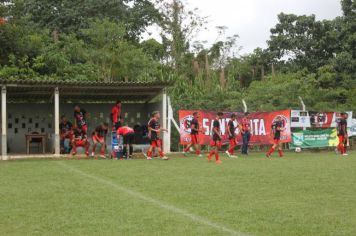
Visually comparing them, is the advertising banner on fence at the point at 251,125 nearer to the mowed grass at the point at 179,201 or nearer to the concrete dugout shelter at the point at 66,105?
the concrete dugout shelter at the point at 66,105

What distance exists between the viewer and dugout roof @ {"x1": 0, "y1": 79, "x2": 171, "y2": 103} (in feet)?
74.5

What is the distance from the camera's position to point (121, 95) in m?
27.2

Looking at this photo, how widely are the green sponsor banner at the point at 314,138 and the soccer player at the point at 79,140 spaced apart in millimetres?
9317

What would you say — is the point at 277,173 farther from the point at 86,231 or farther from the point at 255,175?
the point at 86,231

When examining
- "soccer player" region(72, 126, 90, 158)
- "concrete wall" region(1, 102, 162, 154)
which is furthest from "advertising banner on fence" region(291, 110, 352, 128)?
"soccer player" region(72, 126, 90, 158)

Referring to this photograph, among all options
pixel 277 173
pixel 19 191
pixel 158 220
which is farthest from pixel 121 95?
pixel 158 220

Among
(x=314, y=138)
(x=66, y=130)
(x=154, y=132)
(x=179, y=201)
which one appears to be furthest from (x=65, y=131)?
(x=179, y=201)

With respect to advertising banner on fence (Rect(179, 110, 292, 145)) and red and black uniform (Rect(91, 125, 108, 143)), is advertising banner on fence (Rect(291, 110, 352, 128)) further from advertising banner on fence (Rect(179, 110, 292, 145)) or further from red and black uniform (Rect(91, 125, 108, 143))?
red and black uniform (Rect(91, 125, 108, 143))

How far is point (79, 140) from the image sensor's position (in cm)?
2355

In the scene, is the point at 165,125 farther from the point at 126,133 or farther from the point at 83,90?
the point at 83,90

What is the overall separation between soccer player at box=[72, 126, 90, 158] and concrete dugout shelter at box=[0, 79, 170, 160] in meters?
0.69

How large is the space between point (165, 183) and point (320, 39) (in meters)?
30.8

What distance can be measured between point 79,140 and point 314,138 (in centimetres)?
1054

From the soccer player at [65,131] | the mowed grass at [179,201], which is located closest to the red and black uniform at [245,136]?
the soccer player at [65,131]
